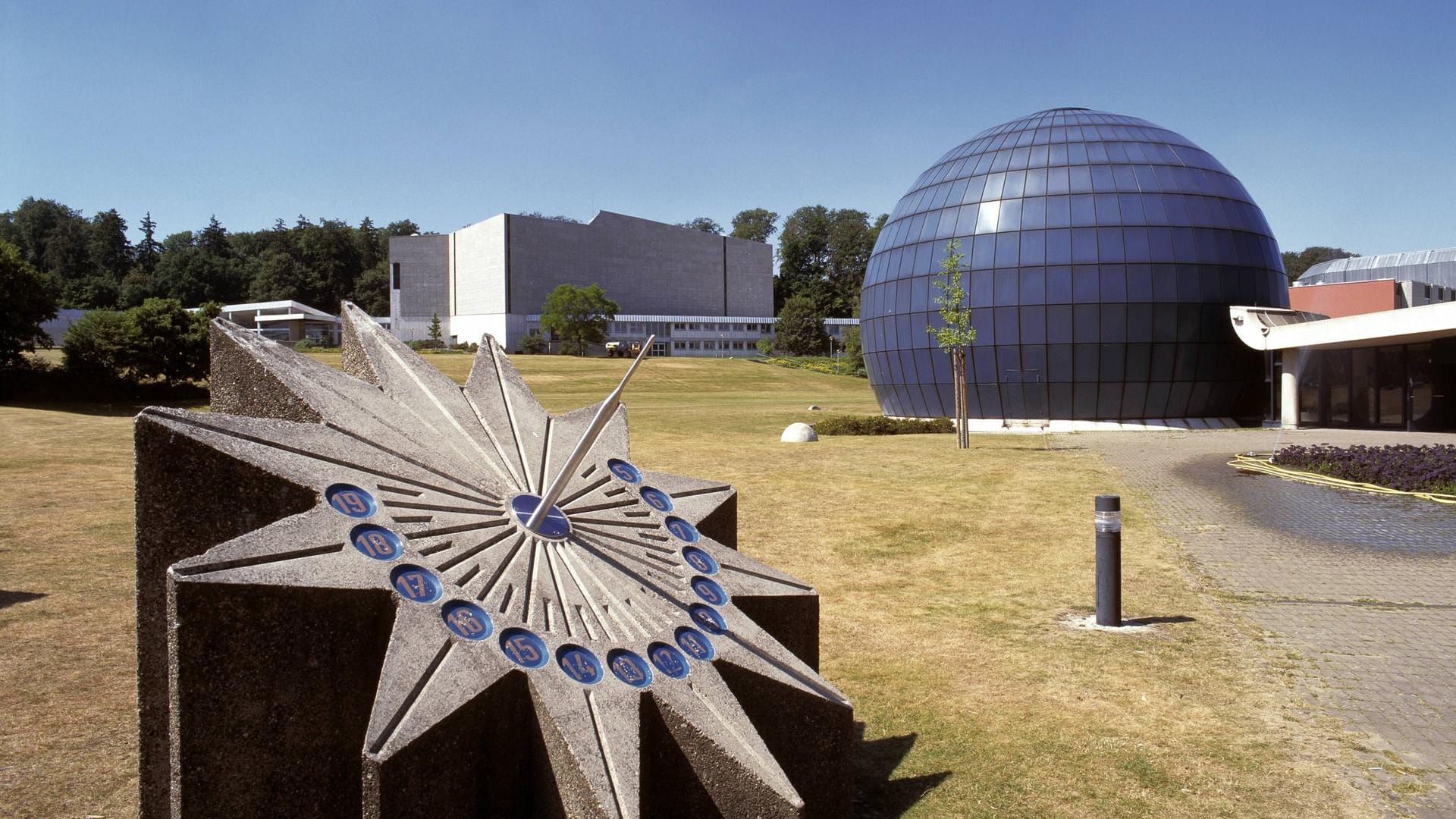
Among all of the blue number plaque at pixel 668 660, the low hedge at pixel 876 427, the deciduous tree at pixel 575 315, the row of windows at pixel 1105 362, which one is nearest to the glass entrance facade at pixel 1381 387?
the row of windows at pixel 1105 362

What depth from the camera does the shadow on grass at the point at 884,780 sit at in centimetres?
539

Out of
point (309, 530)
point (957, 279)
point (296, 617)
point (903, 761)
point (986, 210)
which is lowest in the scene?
point (903, 761)

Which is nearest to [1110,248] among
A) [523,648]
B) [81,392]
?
[523,648]

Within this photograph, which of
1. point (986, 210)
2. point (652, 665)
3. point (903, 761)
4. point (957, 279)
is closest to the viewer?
point (652, 665)

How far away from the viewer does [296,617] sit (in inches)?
159

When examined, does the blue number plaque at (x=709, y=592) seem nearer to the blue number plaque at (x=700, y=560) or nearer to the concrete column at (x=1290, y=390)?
the blue number plaque at (x=700, y=560)

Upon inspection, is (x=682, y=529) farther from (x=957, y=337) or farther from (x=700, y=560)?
(x=957, y=337)

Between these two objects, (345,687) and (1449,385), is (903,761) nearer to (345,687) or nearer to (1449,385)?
(345,687)

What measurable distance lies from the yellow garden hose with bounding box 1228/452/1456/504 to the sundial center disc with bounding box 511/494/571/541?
1568cm

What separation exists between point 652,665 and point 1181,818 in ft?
9.47

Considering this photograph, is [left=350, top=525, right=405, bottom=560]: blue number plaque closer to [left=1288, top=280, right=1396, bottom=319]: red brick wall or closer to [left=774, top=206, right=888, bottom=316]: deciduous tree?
[left=1288, top=280, right=1396, bottom=319]: red brick wall

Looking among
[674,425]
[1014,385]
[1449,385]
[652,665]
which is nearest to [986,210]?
[1014,385]

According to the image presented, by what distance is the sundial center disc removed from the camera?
5.41 metres

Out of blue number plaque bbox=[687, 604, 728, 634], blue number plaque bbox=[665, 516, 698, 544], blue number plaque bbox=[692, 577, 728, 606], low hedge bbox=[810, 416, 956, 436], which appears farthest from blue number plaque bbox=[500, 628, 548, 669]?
low hedge bbox=[810, 416, 956, 436]
